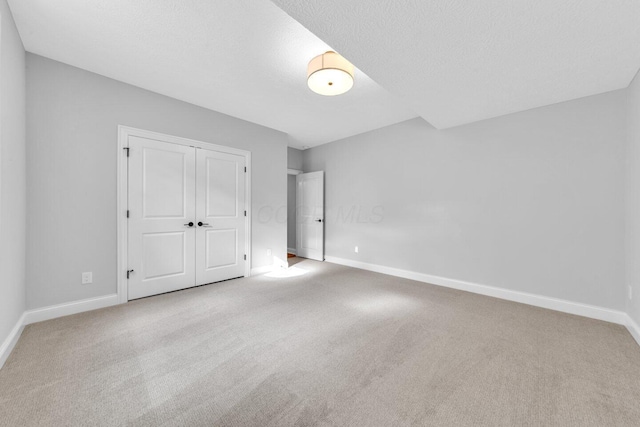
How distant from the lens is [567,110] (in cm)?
278

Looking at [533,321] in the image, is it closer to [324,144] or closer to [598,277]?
[598,277]

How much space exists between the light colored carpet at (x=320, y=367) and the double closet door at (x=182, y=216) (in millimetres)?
522

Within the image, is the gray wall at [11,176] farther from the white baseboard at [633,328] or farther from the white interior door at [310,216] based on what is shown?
the white baseboard at [633,328]

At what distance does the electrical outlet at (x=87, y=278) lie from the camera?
268 cm

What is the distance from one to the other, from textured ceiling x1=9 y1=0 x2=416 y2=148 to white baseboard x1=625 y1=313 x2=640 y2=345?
3.37 metres

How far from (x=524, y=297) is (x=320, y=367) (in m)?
2.87

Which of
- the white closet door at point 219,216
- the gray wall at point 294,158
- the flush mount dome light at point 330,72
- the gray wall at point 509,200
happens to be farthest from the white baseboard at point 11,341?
the gray wall at point 294,158

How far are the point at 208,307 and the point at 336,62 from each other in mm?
2956

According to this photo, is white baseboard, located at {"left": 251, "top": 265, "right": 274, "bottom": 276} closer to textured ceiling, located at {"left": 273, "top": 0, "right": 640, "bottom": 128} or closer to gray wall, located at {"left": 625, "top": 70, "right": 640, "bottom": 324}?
textured ceiling, located at {"left": 273, "top": 0, "right": 640, "bottom": 128}

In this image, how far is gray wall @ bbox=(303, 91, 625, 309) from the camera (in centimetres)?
261

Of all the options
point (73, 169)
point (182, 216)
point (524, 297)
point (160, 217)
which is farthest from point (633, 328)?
point (73, 169)

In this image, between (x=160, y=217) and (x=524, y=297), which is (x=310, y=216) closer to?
(x=160, y=217)

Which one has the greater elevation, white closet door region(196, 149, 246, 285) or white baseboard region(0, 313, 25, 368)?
white closet door region(196, 149, 246, 285)

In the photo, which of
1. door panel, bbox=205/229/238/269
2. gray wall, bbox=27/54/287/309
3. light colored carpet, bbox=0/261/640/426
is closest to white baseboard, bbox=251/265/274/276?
door panel, bbox=205/229/238/269
